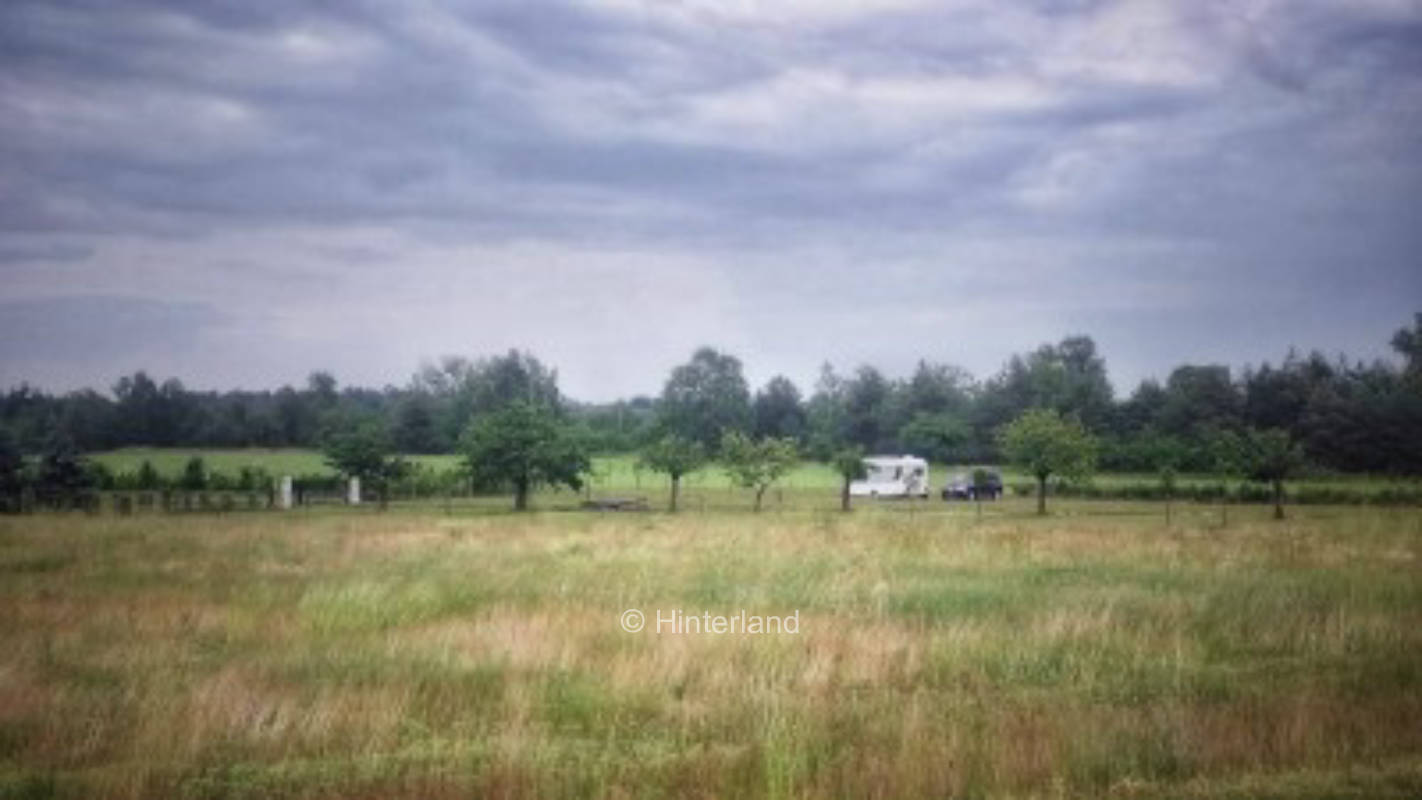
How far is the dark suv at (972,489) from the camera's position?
7712 centimetres

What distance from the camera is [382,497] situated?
63125mm

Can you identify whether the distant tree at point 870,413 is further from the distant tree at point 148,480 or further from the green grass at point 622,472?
the distant tree at point 148,480

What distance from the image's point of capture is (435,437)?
13362 cm

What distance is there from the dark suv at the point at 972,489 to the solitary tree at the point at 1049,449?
13.5 meters

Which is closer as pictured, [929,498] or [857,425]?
[929,498]

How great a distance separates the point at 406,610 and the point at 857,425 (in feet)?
418

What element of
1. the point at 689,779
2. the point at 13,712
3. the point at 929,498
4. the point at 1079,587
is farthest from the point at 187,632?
the point at 929,498

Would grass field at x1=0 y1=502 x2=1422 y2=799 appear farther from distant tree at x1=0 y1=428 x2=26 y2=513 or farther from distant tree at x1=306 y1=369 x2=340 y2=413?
distant tree at x1=306 y1=369 x2=340 y2=413

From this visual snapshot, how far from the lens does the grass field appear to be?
1070 cm

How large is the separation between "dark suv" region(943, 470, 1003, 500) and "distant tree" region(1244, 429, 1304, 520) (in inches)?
819

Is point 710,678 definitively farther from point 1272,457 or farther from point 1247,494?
point 1247,494

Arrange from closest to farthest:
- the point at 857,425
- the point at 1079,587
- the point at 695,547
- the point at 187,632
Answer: the point at 187,632 → the point at 1079,587 → the point at 695,547 → the point at 857,425

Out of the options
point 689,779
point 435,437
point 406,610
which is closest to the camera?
point 689,779

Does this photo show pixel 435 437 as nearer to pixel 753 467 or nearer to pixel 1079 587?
pixel 753 467
